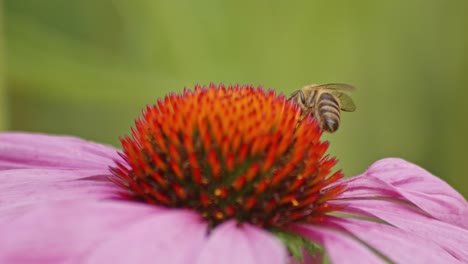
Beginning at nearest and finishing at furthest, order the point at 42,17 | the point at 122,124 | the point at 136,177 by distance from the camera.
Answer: the point at 136,177 → the point at 122,124 → the point at 42,17

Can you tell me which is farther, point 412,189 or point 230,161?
point 412,189

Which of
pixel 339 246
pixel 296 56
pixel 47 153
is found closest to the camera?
pixel 339 246

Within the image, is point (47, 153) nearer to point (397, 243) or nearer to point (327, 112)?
point (327, 112)

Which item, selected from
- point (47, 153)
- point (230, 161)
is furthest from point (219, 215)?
point (47, 153)

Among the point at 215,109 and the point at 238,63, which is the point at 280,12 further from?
the point at 215,109

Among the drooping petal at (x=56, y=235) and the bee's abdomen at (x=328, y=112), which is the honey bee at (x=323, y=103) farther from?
the drooping petal at (x=56, y=235)

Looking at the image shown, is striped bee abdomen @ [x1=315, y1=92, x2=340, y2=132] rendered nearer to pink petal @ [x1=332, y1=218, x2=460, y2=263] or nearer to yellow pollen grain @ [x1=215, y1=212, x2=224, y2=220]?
pink petal @ [x1=332, y1=218, x2=460, y2=263]

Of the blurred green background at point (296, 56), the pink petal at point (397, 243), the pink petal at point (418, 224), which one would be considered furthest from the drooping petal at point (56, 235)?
the blurred green background at point (296, 56)

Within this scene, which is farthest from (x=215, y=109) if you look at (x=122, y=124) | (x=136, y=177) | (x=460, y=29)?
(x=460, y=29)
